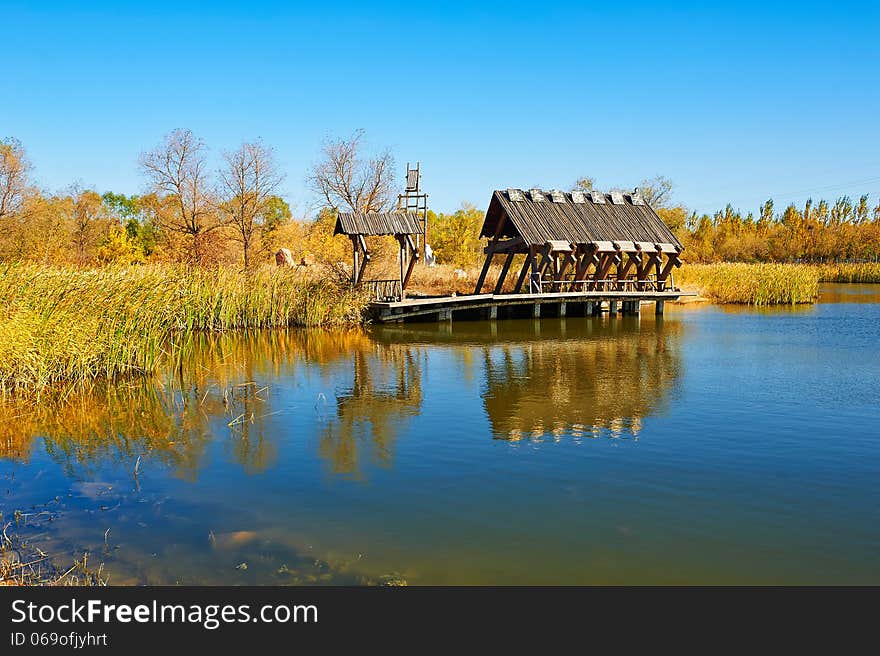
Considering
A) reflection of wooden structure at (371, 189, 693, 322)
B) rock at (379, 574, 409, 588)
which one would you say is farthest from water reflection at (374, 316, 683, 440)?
rock at (379, 574, 409, 588)

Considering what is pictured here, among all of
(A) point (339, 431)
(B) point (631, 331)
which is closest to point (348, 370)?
(A) point (339, 431)

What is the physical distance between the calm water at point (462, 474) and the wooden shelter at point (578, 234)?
437 inches

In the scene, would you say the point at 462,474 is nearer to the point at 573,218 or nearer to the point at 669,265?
the point at 573,218

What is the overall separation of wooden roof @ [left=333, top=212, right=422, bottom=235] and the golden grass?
39113 mm

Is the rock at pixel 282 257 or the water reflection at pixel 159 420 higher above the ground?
the rock at pixel 282 257

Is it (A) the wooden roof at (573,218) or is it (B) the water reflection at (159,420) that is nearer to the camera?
(B) the water reflection at (159,420)

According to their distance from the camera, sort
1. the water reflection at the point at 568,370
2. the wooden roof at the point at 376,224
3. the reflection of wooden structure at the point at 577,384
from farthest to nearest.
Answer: the wooden roof at the point at 376,224 < the water reflection at the point at 568,370 < the reflection of wooden structure at the point at 577,384

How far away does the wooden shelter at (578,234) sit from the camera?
25516 millimetres

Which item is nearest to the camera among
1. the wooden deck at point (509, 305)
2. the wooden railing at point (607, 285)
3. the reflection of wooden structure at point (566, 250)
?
the wooden deck at point (509, 305)

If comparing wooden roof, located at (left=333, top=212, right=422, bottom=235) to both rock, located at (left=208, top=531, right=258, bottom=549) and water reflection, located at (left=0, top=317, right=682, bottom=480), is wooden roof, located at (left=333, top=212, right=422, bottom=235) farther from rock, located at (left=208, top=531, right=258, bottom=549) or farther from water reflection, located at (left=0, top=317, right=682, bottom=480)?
rock, located at (left=208, top=531, right=258, bottom=549)

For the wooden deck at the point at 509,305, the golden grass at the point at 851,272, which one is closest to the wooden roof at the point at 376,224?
the wooden deck at the point at 509,305

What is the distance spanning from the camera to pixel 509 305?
26641 mm

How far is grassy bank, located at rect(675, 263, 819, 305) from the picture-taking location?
32344mm

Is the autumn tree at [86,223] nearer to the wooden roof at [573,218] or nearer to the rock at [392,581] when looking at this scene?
the wooden roof at [573,218]
